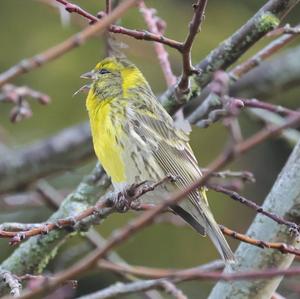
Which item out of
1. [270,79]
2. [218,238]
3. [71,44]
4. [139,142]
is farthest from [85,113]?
[71,44]

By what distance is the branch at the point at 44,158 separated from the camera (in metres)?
4.32

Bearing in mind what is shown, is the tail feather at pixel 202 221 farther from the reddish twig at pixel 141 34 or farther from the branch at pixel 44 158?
the branch at pixel 44 158

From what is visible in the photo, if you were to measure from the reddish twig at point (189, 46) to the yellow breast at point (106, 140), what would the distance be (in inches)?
13.3

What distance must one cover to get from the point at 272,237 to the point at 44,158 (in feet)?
6.51

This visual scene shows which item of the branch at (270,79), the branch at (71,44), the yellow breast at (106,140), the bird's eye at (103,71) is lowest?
the branch at (71,44)

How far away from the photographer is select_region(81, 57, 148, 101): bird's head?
339 cm

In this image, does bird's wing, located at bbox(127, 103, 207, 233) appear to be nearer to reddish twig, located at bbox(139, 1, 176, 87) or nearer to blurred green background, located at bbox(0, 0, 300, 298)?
reddish twig, located at bbox(139, 1, 176, 87)

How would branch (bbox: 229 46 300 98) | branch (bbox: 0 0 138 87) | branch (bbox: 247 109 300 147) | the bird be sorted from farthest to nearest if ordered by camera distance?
branch (bbox: 229 46 300 98) → branch (bbox: 247 109 300 147) → the bird → branch (bbox: 0 0 138 87)

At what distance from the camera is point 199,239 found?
6516mm

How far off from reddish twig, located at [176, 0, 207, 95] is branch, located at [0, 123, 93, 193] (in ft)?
5.18

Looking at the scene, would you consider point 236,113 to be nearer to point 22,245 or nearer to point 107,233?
point 22,245

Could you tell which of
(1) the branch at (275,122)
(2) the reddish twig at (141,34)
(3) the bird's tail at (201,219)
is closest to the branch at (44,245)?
(3) the bird's tail at (201,219)

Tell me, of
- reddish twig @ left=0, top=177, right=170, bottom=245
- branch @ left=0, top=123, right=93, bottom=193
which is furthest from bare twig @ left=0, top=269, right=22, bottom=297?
branch @ left=0, top=123, right=93, bottom=193

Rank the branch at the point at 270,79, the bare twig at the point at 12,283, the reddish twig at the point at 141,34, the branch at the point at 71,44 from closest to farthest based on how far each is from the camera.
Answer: the branch at the point at 71,44 → the bare twig at the point at 12,283 → the reddish twig at the point at 141,34 → the branch at the point at 270,79
